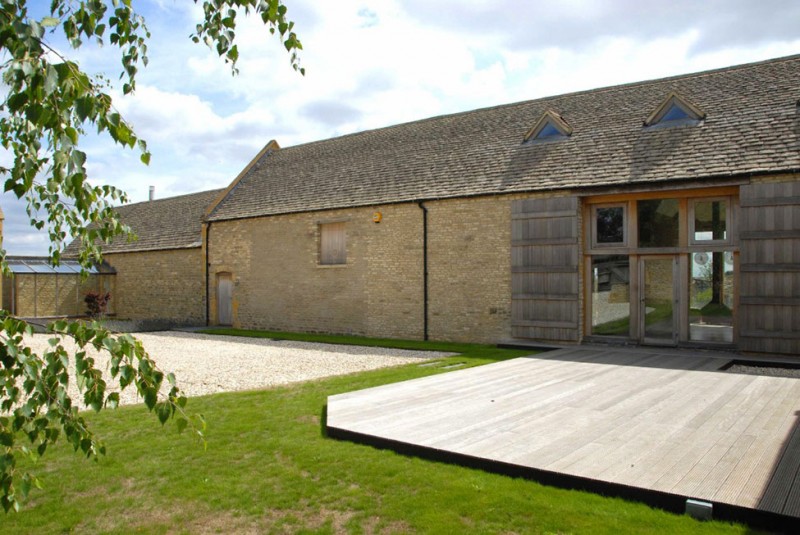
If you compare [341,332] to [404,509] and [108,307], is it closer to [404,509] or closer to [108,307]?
[404,509]

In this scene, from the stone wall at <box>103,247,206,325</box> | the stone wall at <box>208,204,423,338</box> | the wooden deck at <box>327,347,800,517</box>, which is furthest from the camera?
the stone wall at <box>103,247,206,325</box>

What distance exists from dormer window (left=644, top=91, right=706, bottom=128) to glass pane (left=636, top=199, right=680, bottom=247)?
224cm

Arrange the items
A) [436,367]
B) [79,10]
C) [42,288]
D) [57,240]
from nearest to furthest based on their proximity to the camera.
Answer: [79,10]
[57,240]
[436,367]
[42,288]

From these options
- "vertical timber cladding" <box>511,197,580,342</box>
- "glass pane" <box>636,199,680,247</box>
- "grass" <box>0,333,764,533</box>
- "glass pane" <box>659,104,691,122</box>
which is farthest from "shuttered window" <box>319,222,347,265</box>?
"grass" <box>0,333,764,533</box>

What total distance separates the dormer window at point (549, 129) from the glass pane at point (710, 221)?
4140mm

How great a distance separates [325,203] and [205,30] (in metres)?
16.2

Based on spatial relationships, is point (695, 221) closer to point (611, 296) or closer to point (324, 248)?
point (611, 296)

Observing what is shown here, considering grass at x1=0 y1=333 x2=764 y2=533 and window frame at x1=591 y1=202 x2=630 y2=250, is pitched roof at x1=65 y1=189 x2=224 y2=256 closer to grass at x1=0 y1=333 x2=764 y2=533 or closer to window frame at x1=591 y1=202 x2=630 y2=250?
window frame at x1=591 y1=202 x2=630 y2=250

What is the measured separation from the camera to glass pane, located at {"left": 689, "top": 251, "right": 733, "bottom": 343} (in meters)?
12.2

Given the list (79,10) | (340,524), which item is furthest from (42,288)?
(79,10)

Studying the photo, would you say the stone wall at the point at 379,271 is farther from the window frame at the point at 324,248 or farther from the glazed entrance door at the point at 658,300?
the glazed entrance door at the point at 658,300

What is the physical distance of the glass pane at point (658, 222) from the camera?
12.8 m

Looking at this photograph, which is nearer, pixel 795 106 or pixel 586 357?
pixel 586 357

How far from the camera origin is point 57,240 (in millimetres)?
3207
